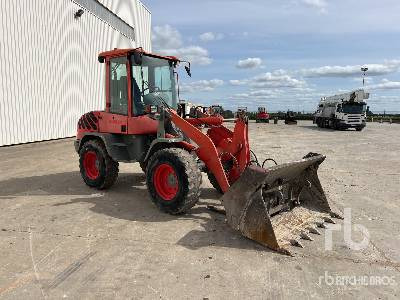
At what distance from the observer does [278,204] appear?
5.84 meters

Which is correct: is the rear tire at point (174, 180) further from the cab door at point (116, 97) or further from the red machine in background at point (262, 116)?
the red machine in background at point (262, 116)

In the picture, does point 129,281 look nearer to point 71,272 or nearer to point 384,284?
point 71,272

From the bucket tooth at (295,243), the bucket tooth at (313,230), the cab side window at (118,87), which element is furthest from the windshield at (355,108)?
the bucket tooth at (295,243)

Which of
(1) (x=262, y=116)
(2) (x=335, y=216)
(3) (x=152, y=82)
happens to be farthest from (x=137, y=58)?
(1) (x=262, y=116)

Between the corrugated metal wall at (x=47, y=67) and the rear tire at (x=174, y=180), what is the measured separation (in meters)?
12.3

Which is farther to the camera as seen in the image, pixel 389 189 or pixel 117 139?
pixel 389 189

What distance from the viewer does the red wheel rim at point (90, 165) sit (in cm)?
822

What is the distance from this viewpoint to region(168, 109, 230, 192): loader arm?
6.02 metres

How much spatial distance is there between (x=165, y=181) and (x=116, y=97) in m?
2.22

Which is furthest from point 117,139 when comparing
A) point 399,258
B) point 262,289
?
point 399,258

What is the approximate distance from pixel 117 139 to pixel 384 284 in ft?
17.6

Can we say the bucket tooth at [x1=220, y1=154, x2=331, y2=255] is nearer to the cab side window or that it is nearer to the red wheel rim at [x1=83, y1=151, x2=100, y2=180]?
the cab side window

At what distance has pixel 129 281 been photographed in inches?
163

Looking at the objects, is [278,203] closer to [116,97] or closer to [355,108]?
[116,97]
